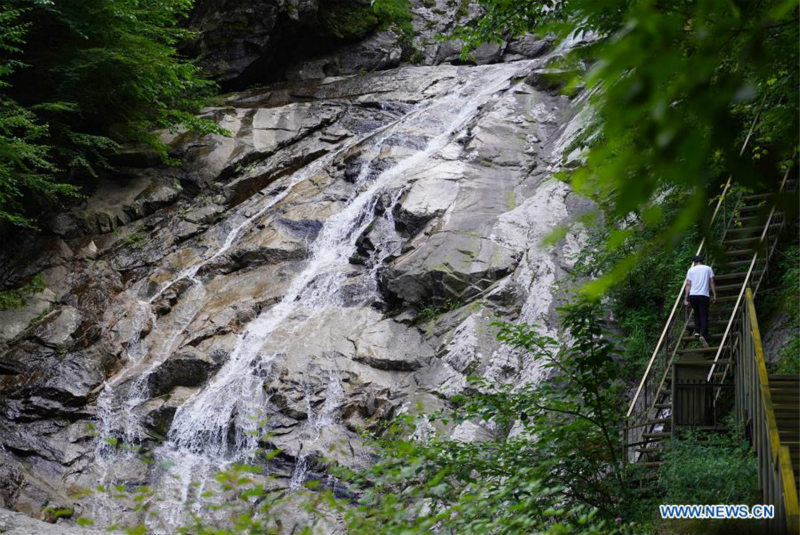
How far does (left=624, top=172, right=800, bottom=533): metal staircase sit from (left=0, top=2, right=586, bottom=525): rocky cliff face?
2.66 m

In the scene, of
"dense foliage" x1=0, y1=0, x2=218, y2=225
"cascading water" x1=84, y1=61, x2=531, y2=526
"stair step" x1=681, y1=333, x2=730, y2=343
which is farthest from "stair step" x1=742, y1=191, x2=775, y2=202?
"dense foliage" x1=0, y1=0, x2=218, y2=225

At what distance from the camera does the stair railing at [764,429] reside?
12.7ft

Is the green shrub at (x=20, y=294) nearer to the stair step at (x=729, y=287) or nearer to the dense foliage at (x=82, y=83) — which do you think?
the dense foliage at (x=82, y=83)

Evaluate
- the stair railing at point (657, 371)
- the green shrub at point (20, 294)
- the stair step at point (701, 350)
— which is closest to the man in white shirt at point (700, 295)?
the stair railing at point (657, 371)

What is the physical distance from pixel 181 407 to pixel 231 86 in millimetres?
15134

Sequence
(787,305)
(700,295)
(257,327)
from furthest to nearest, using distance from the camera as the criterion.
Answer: (257,327) < (700,295) < (787,305)

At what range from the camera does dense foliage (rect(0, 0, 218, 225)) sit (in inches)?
636

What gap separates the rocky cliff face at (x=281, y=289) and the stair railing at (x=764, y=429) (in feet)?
11.6

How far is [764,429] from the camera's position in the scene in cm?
505

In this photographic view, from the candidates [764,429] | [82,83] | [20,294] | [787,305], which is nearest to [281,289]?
[20,294]

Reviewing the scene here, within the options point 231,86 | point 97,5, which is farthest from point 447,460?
point 231,86

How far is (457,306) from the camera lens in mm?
13055

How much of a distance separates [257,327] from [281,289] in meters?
1.27

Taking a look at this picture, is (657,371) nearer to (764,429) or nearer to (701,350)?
(701,350)
